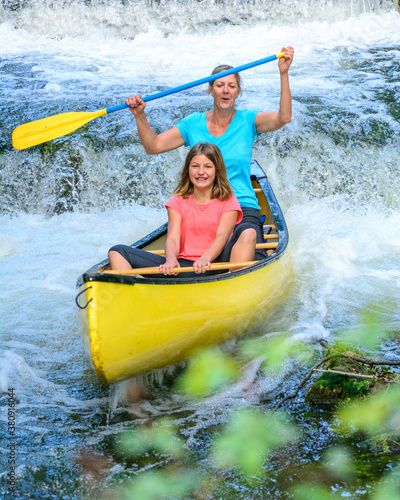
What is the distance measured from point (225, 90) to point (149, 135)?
54 centimetres

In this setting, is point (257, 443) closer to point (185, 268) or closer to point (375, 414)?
point (375, 414)

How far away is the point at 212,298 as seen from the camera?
10.1 ft

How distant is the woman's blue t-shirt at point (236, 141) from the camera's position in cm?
374

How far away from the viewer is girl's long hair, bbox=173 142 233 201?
11.0 feet

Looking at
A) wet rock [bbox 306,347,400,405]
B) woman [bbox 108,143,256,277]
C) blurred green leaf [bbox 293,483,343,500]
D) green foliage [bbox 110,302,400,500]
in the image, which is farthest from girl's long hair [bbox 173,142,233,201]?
blurred green leaf [bbox 293,483,343,500]

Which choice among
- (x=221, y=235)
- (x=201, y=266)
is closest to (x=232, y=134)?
(x=221, y=235)

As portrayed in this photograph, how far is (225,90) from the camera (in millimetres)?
3613

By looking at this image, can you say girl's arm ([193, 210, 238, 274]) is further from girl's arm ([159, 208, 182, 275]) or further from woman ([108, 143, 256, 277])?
girl's arm ([159, 208, 182, 275])

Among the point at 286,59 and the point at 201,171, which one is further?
the point at 286,59

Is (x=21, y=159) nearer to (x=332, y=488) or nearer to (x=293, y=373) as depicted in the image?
(x=293, y=373)

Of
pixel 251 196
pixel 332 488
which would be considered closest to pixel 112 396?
pixel 332 488

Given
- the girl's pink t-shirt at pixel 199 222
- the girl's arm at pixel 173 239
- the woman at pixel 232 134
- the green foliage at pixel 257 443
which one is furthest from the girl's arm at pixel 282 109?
the green foliage at pixel 257 443

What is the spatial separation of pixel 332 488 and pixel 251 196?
2.12 m

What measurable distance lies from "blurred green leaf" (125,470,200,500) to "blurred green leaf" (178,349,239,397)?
69 cm
